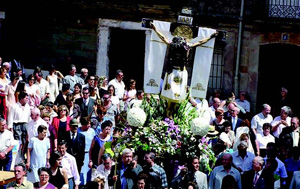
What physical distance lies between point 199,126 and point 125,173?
1480 mm

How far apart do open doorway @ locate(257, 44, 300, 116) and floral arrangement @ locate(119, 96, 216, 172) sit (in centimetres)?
965

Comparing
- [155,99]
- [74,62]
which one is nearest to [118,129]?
[155,99]

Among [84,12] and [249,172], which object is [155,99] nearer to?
[249,172]

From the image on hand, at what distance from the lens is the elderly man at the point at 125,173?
15.7 m

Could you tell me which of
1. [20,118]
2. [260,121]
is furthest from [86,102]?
[260,121]

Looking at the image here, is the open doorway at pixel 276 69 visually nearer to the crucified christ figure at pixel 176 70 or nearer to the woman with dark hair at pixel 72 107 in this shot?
the woman with dark hair at pixel 72 107

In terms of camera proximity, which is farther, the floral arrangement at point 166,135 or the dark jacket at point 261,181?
the dark jacket at point 261,181

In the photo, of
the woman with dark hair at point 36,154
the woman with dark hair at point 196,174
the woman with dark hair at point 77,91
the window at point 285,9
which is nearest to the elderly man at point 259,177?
the woman with dark hair at point 196,174

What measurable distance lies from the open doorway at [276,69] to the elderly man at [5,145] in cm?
982

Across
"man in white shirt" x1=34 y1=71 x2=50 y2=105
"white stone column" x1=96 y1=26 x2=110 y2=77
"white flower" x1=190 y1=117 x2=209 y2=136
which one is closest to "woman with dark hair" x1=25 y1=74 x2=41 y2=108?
"man in white shirt" x1=34 y1=71 x2=50 y2=105

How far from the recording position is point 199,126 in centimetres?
1585

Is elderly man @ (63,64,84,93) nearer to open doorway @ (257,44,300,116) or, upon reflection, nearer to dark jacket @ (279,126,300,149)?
dark jacket @ (279,126,300,149)

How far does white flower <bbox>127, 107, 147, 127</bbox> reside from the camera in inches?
632

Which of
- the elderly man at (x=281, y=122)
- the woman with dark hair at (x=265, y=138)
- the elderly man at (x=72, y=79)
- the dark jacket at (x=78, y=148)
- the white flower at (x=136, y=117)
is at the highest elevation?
the elderly man at (x=72, y=79)
